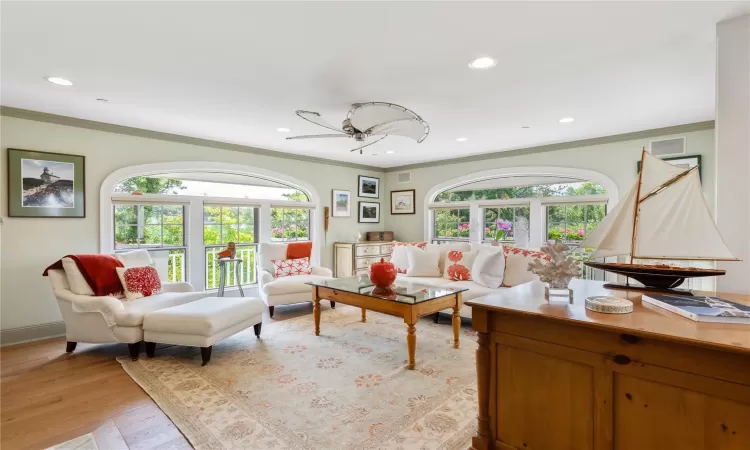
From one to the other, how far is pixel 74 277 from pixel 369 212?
461 cm

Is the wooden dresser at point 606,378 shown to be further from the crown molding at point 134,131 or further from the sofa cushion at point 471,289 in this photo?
the crown molding at point 134,131

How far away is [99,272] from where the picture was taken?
338 cm

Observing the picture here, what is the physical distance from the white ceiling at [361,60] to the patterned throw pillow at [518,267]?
1.52 m

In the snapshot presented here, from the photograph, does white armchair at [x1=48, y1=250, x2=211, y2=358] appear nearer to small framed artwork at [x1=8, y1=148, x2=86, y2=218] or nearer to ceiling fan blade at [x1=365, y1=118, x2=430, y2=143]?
small framed artwork at [x1=8, y1=148, x2=86, y2=218]

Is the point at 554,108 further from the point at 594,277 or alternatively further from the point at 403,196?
the point at 403,196

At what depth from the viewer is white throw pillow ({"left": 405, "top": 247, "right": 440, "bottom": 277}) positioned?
4.85 meters

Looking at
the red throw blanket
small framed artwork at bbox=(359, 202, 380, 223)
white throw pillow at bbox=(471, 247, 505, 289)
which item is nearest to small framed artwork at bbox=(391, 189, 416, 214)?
small framed artwork at bbox=(359, 202, 380, 223)

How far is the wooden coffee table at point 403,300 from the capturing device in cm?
300

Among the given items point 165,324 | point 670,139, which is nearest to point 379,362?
point 165,324

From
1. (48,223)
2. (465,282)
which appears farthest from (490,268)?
(48,223)

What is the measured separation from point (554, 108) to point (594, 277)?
2542 mm

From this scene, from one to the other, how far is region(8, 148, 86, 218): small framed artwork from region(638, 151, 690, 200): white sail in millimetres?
5016

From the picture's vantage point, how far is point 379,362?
3074mm

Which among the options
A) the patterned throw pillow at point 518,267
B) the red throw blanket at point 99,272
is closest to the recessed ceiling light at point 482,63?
the patterned throw pillow at point 518,267
